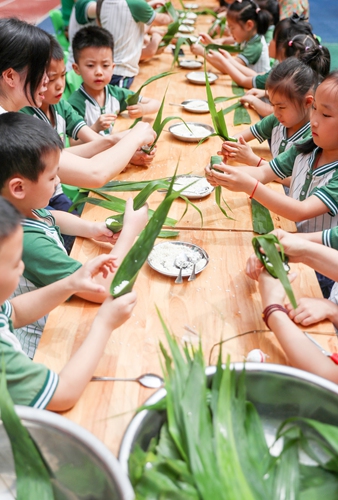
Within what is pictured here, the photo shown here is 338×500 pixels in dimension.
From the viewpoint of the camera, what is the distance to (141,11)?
3.40 meters

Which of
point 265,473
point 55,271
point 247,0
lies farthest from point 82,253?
point 247,0

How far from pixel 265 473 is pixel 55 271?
0.79 metres

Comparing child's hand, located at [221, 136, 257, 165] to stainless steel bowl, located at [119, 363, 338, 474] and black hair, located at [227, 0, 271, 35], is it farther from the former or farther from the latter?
black hair, located at [227, 0, 271, 35]

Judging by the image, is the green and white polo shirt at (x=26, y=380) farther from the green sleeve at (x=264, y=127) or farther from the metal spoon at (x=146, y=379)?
the green sleeve at (x=264, y=127)

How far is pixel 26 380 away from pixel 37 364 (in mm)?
43

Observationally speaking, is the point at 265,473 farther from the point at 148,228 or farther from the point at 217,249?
the point at 217,249

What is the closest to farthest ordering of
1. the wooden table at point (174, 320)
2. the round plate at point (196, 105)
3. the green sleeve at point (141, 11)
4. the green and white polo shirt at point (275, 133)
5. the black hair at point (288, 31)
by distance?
the wooden table at point (174, 320), the green and white polo shirt at point (275, 133), the round plate at point (196, 105), the black hair at point (288, 31), the green sleeve at point (141, 11)

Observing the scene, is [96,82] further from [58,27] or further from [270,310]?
[58,27]

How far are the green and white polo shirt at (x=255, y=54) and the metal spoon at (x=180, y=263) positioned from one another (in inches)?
106

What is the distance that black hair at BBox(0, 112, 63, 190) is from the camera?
4.40ft

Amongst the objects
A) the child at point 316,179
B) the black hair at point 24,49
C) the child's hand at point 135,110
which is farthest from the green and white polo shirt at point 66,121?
the child at point 316,179

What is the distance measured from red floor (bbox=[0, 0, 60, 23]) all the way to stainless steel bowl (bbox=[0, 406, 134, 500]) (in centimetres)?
737

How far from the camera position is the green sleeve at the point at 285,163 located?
212 cm

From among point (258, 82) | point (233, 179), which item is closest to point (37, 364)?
point (233, 179)
